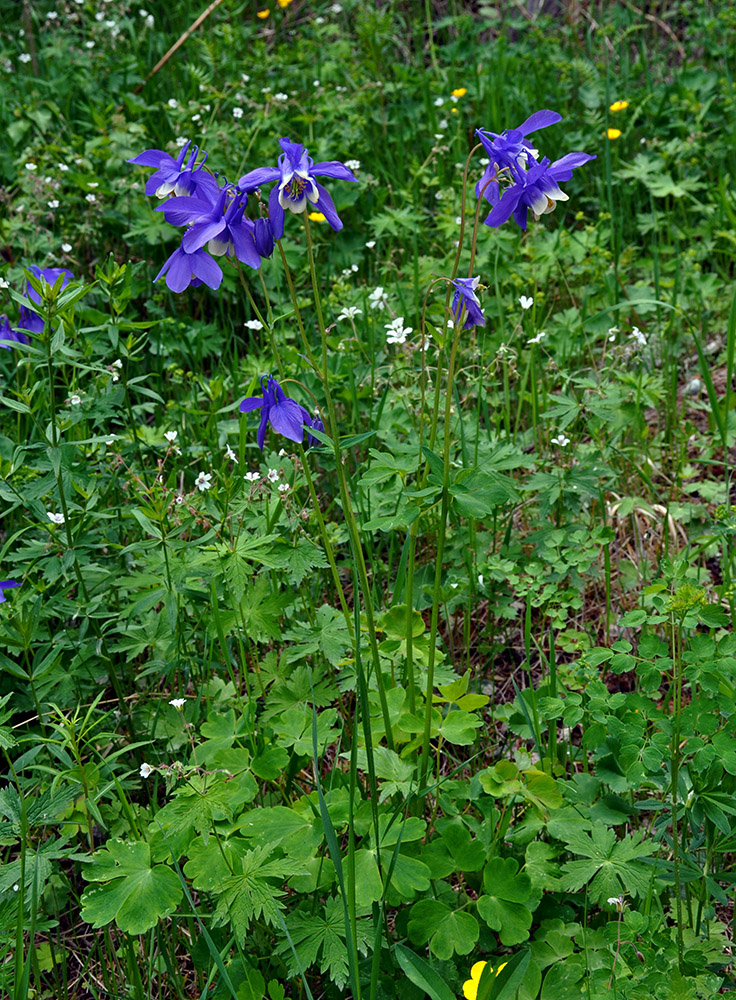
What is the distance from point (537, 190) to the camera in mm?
1493

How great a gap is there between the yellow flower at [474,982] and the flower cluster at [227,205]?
1.18m

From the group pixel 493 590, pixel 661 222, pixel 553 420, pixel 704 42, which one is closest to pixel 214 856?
pixel 493 590

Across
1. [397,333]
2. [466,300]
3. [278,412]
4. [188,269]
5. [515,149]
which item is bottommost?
[397,333]

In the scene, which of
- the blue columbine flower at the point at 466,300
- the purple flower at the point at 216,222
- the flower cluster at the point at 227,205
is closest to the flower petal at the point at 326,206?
the flower cluster at the point at 227,205

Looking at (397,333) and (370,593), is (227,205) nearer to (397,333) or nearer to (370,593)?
(370,593)

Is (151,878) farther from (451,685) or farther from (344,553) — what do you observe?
(344,553)

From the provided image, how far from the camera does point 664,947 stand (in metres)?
1.35

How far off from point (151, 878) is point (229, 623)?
549 mm

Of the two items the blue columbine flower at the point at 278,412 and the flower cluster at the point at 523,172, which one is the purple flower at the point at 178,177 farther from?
the flower cluster at the point at 523,172

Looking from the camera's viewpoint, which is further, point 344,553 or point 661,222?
point 661,222

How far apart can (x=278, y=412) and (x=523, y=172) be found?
60 cm

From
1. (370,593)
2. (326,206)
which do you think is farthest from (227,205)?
(370,593)

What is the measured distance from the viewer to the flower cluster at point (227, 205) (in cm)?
143

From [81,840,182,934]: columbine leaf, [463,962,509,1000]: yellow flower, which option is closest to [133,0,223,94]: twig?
[81,840,182,934]: columbine leaf
